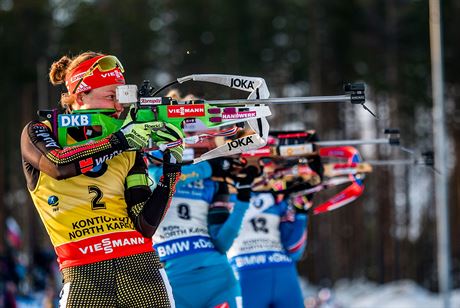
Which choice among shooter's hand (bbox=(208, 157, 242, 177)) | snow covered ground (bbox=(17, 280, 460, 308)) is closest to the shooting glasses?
shooter's hand (bbox=(208, 157, 242, 177))

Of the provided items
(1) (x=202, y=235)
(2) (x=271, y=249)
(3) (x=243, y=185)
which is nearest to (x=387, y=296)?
(2) (x=271, y=249)

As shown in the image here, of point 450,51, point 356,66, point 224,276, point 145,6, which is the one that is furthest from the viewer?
point 145,6

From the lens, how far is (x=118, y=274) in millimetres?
4816

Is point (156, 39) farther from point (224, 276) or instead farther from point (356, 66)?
point (224, 276)

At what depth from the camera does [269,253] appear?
7.93 m

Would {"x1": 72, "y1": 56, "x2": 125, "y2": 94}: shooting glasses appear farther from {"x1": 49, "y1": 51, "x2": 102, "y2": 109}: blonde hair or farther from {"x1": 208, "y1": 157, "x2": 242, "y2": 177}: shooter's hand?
{"x1": 208, "y1": 157, "x2": 242, "y2": 177}: shooter's hand

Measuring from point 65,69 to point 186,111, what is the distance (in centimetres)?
78

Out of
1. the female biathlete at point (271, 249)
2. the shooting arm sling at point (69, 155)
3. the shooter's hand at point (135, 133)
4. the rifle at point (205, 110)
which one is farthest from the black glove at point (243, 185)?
the shooting arm sling at point (69, 155)

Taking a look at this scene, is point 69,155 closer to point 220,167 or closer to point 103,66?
point 103,66

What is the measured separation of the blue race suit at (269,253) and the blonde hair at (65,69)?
2.68 metres

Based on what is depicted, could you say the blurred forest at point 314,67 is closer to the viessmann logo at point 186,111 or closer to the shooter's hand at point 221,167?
the shooter's hand at point 221,167

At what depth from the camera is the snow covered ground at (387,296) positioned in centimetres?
2296

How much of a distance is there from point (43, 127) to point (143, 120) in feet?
1.63

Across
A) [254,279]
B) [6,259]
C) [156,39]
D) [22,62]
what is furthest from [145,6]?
[254,279]
